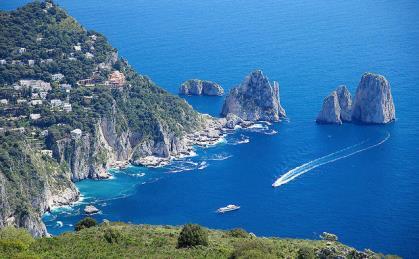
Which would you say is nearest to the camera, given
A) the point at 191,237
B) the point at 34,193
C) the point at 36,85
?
the point at 191,237

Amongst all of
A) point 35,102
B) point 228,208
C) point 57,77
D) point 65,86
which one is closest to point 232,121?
point 65,86

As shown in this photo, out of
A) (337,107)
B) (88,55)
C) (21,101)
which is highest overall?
(88,55)

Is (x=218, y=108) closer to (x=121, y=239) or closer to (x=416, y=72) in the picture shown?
(x=416, y=72)

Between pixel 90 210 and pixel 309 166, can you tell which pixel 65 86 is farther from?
pixel 309 166

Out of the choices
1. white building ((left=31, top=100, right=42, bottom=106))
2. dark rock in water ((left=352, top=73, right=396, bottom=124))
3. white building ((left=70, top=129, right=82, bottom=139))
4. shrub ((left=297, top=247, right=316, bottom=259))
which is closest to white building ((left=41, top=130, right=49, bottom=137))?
white building ((left=70, top=129, right=82, bottom=139))

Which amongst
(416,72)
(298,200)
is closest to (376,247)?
(298,200)

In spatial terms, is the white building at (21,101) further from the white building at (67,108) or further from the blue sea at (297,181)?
the blue sea at (297,181)

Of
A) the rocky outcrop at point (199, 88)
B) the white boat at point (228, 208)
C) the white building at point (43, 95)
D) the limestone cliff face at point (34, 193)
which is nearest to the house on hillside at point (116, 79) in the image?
the white building at point (43, 95)
